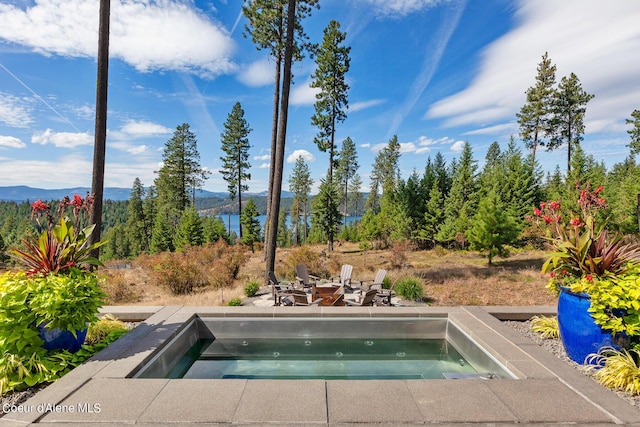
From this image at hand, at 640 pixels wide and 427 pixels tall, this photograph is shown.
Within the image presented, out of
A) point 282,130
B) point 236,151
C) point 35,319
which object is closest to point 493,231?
point 282,130

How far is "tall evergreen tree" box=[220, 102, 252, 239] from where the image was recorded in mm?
30344

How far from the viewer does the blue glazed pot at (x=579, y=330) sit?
366cm

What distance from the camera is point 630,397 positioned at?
3057 millimetres

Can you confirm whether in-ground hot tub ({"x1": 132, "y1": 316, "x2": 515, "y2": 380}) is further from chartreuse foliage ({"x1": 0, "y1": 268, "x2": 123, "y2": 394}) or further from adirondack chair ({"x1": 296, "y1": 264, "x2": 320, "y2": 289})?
adirondack chair ({"x1": 296, "y1": 264, "x2": 320, "y2": 289})

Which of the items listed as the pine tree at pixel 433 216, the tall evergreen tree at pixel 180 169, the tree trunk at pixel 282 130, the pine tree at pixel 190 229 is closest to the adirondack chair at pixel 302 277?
the tree trunk at pixel 282 130

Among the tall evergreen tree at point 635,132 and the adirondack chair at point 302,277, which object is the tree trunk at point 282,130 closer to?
the adirondack chair at point 302,277

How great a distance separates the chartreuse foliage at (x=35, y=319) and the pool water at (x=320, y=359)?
1.38 metres

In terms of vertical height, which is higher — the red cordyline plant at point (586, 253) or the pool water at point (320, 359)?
the red cordyline plant at point (586, 253)

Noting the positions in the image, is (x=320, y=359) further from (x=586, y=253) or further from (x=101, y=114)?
(x=101, y=114)

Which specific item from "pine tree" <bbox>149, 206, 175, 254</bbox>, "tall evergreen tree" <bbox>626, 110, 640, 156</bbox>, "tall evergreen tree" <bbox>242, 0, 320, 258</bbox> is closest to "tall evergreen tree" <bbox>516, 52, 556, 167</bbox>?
"tall evergreen tree" <bbox>626, 110, 640, 156</bbox>

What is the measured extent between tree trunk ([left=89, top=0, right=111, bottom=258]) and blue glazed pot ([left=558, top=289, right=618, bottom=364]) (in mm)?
8332

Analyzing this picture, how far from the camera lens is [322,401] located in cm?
288

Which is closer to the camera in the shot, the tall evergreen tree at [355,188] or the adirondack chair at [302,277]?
the adirondack chair at [302,277]

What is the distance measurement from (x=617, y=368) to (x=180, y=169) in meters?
34.0
